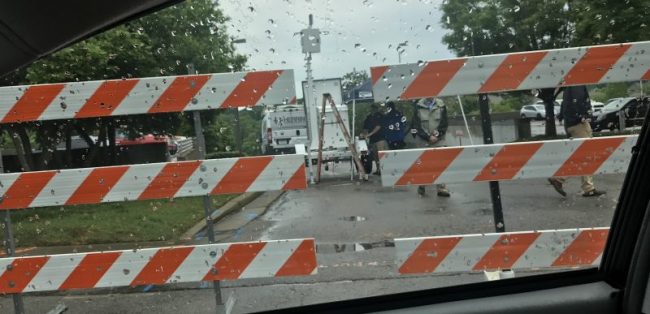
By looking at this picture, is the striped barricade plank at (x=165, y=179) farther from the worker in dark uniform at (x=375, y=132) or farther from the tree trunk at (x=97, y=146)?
the worker in dark uniform at (x=375, y=132)

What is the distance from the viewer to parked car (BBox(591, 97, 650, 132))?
9.18 feet

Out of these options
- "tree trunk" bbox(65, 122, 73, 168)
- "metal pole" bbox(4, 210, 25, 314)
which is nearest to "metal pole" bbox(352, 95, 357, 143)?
"tree trunk" bbox(65, 122, 73, 168)

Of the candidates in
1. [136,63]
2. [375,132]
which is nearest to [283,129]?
[375,132]

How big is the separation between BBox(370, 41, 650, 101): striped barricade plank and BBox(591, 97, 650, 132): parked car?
169 mm

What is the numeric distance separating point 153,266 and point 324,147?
4.44 feet

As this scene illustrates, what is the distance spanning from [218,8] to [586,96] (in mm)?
2238

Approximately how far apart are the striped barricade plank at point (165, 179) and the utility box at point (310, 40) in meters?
Result: 0.74

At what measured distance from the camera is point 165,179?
3.61 metres

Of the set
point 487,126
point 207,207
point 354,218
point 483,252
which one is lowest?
point 483,252

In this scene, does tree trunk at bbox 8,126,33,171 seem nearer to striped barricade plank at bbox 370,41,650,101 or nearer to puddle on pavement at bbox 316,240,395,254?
puddle on pavement at bbox 316,240,395,254

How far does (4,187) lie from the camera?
3652mm

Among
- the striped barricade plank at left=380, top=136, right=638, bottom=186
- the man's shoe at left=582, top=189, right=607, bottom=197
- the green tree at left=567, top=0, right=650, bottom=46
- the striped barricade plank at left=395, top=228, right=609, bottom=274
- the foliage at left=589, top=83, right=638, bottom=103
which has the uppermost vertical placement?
the green tree at left=567, top=0, right=650, bottom=46

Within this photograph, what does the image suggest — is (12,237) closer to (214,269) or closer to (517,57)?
(214,269)

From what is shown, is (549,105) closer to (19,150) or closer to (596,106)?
(596,106)
